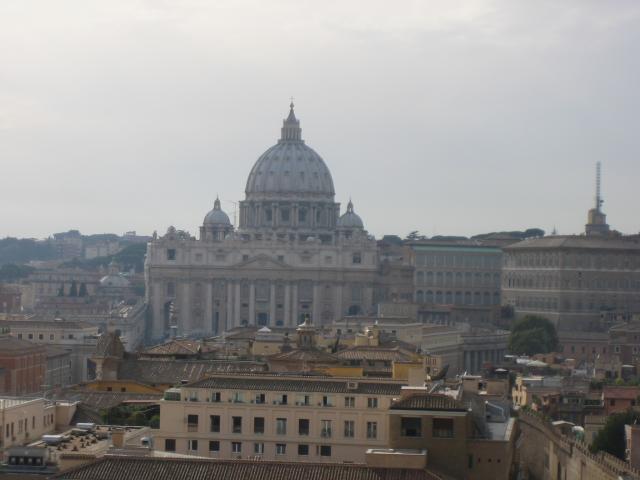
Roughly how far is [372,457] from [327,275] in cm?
15491

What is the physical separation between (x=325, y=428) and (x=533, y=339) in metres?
85.5

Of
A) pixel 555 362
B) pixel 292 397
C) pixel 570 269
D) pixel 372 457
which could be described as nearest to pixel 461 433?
pixel 372 457

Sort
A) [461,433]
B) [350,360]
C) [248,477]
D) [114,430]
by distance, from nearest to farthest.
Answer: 1. [248,477]
2. [461,433]
3. [114,430]
4. [350,360]

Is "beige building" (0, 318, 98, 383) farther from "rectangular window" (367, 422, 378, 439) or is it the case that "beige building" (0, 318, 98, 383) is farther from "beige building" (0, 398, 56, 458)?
"rectangular window" (367, 422, 378, 439)

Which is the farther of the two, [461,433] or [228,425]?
[228,425]

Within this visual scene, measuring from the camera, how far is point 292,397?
41.3m

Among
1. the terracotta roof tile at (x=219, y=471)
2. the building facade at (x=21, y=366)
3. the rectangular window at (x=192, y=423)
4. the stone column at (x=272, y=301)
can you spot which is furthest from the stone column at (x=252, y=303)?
the terracotta roof tile at (x=219, y=471)

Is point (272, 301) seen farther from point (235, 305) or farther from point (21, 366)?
point (21, 366)

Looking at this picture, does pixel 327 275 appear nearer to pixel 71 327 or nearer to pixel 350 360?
pixel 71 327

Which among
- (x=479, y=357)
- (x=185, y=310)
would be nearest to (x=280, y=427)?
(x=479, y=357)

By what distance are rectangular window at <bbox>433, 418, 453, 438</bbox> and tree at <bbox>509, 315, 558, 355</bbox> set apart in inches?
3403

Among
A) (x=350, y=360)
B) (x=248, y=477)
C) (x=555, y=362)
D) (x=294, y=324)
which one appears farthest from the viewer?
(x=294, y=324)

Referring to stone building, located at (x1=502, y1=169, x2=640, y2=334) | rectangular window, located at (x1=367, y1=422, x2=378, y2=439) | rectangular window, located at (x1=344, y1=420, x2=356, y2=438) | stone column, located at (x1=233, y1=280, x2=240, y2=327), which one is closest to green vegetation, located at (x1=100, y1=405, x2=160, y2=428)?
rectangular window, located at (x1=344, y1=420, x2=356, y2=438)

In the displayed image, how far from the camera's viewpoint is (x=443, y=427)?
3688 cm
